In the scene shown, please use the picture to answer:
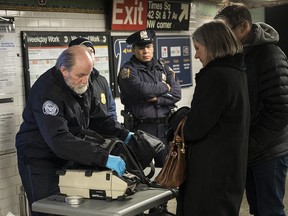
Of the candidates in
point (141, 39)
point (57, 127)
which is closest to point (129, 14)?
point (141, 39)

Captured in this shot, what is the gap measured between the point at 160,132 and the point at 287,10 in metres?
5.49

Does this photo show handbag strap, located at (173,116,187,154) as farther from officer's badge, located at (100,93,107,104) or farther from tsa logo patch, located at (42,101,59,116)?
officer's badge, located at (100,93,107,104)

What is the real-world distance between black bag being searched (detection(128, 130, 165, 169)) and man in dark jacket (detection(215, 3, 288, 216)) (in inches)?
23.2

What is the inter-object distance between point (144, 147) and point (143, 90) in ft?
5.14

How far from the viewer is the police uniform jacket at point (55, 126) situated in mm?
2518

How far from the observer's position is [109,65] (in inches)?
215

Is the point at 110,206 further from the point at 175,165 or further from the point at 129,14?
the point at 129,14

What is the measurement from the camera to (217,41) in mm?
2459

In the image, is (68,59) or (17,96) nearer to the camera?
(68,59)

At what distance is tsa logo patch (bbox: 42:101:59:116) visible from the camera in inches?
102

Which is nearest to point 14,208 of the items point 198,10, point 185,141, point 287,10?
point 185,141

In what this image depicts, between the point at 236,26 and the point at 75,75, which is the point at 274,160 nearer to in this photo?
the point at 236,26

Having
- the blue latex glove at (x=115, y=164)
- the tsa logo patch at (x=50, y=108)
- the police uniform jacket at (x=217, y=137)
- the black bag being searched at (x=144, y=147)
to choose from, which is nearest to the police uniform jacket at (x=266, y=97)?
the police uniform jacket at (x=217, y=137)

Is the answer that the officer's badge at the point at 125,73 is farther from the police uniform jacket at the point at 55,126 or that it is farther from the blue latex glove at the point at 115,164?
the blue latex glove at the point at 115,164
